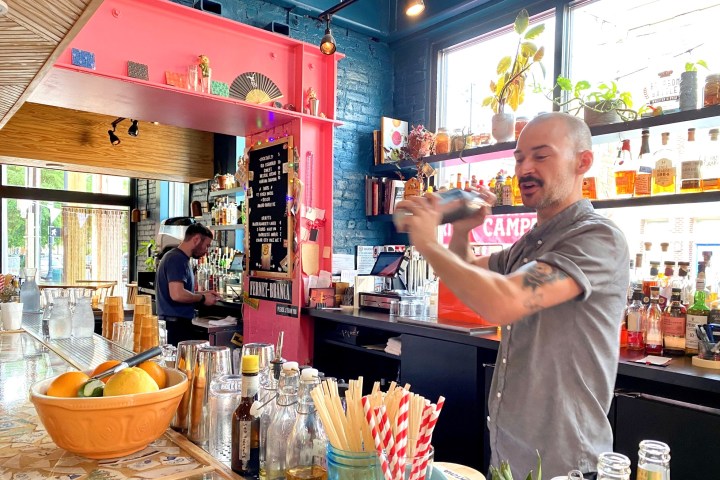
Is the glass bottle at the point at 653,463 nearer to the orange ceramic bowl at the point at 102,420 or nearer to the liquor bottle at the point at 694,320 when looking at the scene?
the orange ceramic bowl at the point at 102,420

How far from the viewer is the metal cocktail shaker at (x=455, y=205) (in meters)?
1.46

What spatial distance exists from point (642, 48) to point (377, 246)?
2824 mm

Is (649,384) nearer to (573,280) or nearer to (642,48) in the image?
(573,280)

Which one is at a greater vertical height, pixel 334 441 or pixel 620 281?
pixel 620 281

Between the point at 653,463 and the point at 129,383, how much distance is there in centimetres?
106

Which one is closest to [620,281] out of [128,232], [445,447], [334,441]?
[334,441]

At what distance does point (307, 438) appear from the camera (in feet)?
3.50

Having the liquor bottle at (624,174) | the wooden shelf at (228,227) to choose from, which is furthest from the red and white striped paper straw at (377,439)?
the wooden shelf at (228,227)

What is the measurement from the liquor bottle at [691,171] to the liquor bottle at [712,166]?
1.2 inches

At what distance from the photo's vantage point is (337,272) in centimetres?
496

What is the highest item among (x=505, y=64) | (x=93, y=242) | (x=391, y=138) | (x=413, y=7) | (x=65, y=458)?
(x=413, y=7)

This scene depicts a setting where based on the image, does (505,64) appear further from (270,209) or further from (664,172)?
(270,209)

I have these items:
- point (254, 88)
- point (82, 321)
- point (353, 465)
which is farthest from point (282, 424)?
point (254, 88)

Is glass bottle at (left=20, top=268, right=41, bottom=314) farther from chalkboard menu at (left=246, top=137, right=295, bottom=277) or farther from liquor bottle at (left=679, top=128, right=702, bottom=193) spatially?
liquor bottle at (left=679, top=128, right=702, bottom=193)
